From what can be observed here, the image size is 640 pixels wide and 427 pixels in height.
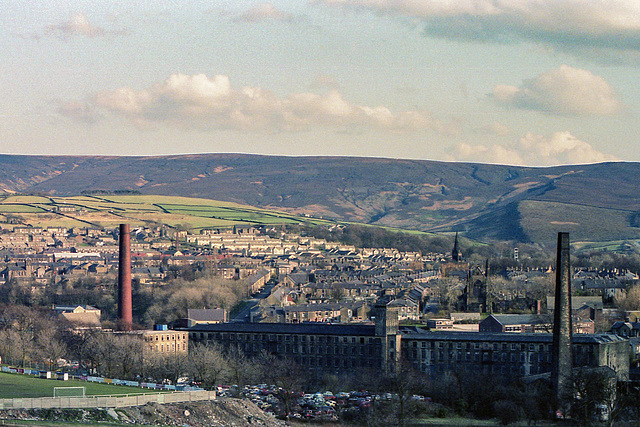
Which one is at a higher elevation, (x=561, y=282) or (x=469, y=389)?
(x=561, y=282)

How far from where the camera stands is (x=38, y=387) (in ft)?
245

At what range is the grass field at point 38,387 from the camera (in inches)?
2781

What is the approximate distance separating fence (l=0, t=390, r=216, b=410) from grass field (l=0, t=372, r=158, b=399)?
359cm

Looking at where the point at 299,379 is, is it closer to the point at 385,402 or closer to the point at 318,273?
the point at 385,402

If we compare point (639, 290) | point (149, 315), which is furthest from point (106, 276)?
point (639, 290)

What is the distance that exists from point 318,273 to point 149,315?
170ft

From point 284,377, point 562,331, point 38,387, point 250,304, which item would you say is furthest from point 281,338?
point 250,304

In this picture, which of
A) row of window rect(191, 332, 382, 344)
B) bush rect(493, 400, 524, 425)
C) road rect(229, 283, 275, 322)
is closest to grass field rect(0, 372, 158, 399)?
bush rect(493, 400, 524, 425)

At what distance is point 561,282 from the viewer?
287 ft

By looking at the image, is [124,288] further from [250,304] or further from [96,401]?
[96,401]

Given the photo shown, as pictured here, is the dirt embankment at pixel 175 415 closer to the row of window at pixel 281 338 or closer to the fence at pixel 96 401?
the fence at pixel 96 401

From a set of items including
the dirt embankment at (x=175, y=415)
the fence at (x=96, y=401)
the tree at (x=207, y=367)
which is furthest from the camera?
the tree at (x=207, y=367)

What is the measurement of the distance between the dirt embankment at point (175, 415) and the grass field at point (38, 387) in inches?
195

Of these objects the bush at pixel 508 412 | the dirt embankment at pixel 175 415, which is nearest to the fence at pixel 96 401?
the dirt embankment at pixel 175 415
